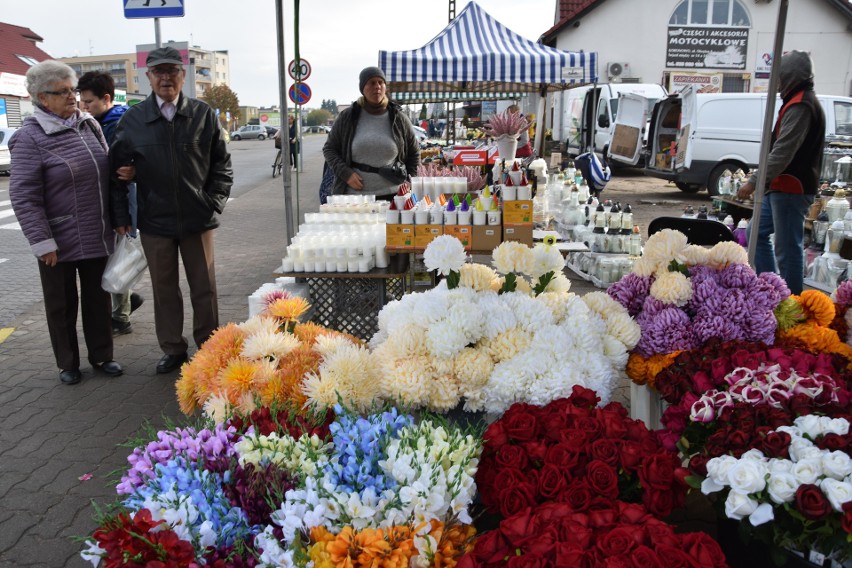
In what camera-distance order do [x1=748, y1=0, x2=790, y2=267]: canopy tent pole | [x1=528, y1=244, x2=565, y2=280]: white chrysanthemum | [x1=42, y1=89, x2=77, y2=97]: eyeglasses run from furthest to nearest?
[x1=42, y1=89, x2=77, y2=97]: eyeglasses
[x1=748, y1=0, x2=790, y2=267]: canopy tent pole
[x1=528, y1=244, x2=565, y2=280]: white chrysanthemum

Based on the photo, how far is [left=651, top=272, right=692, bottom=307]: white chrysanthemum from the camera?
2.55 m

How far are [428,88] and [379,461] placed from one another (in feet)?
37.4

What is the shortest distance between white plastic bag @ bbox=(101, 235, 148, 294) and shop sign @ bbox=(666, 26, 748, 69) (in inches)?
956

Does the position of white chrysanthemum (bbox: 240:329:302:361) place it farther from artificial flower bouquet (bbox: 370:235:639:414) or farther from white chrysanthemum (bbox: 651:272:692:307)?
white chrysanthemum (bbox: 651:272:692:307)

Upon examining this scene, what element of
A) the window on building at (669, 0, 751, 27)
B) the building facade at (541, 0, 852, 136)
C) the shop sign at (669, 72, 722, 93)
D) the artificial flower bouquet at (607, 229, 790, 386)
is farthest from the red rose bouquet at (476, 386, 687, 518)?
the window on building at (669, 0, 751, 27)

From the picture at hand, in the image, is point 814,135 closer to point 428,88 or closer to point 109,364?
Result: point 109,364

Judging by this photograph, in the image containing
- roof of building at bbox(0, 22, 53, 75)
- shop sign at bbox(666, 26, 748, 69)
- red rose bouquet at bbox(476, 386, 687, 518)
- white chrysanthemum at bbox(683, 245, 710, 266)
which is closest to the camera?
red rose bouquet at bbox(476, 386, 687, 518)

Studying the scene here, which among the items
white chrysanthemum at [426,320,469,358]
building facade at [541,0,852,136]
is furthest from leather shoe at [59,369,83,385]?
building facade at [541,0,852,136]

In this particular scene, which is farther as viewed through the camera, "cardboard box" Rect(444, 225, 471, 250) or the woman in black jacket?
the woman in black jacket

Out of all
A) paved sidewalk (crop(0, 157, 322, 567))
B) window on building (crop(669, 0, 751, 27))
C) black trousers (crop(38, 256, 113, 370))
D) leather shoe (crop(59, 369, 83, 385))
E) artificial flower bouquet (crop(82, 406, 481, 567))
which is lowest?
paved sidewalk (crop(0, 157, 322, 567))

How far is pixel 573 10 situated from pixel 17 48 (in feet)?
96.8

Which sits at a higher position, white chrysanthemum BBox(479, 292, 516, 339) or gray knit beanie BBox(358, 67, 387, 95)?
gray knit beanie BBox(358, 67, 387, 95)

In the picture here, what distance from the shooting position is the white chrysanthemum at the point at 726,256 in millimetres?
2682

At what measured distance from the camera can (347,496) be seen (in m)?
1.57
